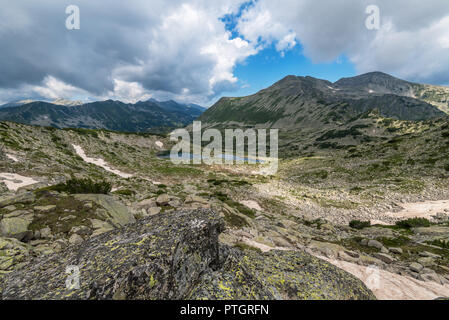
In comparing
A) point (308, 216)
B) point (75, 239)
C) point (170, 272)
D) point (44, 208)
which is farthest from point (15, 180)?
point (308, 216)

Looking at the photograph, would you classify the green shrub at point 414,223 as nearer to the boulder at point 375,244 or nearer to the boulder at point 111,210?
the boulder at point 375,244

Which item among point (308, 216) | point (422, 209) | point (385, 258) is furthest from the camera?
point (308, 216)

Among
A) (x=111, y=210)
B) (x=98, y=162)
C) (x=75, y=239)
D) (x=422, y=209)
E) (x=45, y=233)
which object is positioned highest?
(x=98, y=162)

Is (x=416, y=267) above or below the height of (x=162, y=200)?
below

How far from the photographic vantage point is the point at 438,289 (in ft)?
34.7

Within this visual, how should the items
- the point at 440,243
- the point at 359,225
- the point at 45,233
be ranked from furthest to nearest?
1. the point at 359,225
2. the point at 440,243
3. the point at 45,233

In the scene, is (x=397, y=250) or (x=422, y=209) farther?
(x=422, y=209)

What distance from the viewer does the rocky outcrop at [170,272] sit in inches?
170

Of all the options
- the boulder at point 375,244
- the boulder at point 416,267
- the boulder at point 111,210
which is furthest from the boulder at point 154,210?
the boulder at point 375,244

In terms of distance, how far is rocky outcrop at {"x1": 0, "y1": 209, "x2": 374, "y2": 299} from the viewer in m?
4.33

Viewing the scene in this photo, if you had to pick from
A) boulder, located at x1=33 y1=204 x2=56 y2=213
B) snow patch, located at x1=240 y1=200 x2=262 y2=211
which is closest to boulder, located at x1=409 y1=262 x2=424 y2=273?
snow patch, located at x1=240 y1=200 x2=262 y2=211

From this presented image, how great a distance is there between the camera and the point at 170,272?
4.96 metres

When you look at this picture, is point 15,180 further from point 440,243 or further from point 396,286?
point 440,243
